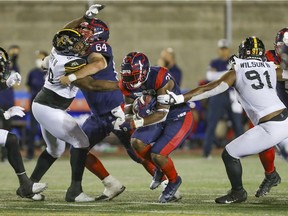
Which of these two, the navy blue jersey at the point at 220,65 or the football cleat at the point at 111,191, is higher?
the navy blue jersey at the point at 220,65

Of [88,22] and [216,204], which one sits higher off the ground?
[88,22]

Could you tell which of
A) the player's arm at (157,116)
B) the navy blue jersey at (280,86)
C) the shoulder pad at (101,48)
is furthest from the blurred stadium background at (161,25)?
the player's arm at (157,116)

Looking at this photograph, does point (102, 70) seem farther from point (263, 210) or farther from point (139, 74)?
point (263, 210)

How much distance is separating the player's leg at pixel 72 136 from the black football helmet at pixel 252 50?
1640mm

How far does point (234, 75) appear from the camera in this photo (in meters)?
7.86

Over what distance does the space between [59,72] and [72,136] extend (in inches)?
23.4

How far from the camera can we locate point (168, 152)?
8.08m

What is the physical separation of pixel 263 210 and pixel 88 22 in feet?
8.56

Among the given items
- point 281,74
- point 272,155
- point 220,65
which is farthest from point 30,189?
point 220,65

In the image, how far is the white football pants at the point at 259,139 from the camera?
7809 mm

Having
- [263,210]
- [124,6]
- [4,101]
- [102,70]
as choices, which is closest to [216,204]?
[263,210]

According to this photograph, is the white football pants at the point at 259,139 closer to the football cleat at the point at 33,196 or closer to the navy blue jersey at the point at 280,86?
the navy blue jersey at the point at 280,86

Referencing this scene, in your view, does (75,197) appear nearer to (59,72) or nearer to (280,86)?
(59,72)

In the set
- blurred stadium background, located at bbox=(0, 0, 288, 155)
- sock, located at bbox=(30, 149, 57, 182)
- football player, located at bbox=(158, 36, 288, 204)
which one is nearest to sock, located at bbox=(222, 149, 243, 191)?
football player, located at bbox=(158, 36, 288, 204)
